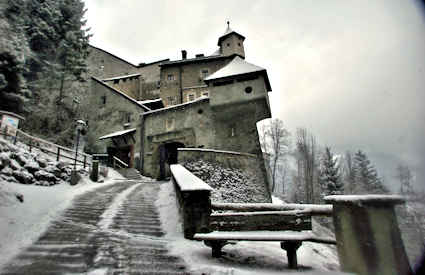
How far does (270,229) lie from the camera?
12.2ft

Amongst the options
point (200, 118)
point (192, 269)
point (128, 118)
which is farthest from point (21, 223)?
point (128, 118)

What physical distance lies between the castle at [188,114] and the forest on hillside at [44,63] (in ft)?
11.3

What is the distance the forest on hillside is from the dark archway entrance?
8.97m

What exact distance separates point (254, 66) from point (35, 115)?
19.2 meters

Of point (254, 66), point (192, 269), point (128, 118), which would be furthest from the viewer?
point (128, 118)

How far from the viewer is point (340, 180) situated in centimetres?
2292

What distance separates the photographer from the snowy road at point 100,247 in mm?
3385

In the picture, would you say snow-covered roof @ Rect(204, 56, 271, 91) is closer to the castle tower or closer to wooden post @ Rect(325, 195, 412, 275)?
the castle tower

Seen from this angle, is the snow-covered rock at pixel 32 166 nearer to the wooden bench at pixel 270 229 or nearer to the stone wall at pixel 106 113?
the wooden bench at pixel 270 229

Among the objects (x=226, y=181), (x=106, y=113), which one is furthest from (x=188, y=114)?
(x=106, y=113)

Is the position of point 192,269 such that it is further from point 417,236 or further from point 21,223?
point 21,223

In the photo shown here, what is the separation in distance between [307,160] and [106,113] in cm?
2259

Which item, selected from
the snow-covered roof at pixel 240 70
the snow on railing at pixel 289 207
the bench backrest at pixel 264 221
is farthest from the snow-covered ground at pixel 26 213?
the snow-covered roof at pixel 240 70

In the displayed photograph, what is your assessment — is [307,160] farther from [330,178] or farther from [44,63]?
[44,63]
